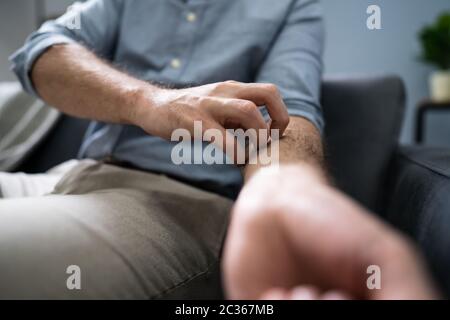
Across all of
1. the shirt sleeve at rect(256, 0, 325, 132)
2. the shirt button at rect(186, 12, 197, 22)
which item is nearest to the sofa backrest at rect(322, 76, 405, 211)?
the shirt sleeve at rect(256, 0, 325, 132)

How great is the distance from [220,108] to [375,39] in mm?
1854

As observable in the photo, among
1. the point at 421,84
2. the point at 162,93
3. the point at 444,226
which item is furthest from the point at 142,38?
the point at 421,84

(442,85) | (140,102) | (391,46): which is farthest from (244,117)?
(391,46)

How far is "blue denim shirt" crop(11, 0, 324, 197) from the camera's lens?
0.55 metres

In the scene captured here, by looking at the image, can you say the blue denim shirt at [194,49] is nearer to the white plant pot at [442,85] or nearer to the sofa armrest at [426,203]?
the sofa armrest at [426,203]

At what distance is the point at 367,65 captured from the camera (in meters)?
1.98

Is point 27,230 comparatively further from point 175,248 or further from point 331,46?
point 331,46

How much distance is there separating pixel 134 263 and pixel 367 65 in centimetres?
187

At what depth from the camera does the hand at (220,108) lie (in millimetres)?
353

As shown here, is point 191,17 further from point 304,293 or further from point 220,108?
point 304,293

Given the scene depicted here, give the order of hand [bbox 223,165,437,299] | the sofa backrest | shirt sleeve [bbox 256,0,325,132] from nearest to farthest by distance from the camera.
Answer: hand [bbox 223,165,437,299] < shirt sleeve [bbox 256,0,325,132] < the sofa backrest

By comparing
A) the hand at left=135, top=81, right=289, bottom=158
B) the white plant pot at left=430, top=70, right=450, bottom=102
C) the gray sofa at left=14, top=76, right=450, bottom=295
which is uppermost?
the hand at left=135, top=81, right=289, bottom=158

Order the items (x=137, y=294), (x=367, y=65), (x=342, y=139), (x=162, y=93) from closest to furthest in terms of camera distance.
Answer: (x=137, y=294) < (x=162, y=93) < (x=342, y=139) < (x=367, y=65)

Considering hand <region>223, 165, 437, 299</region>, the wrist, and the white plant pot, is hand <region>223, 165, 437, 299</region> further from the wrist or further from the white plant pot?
the white plant pot
